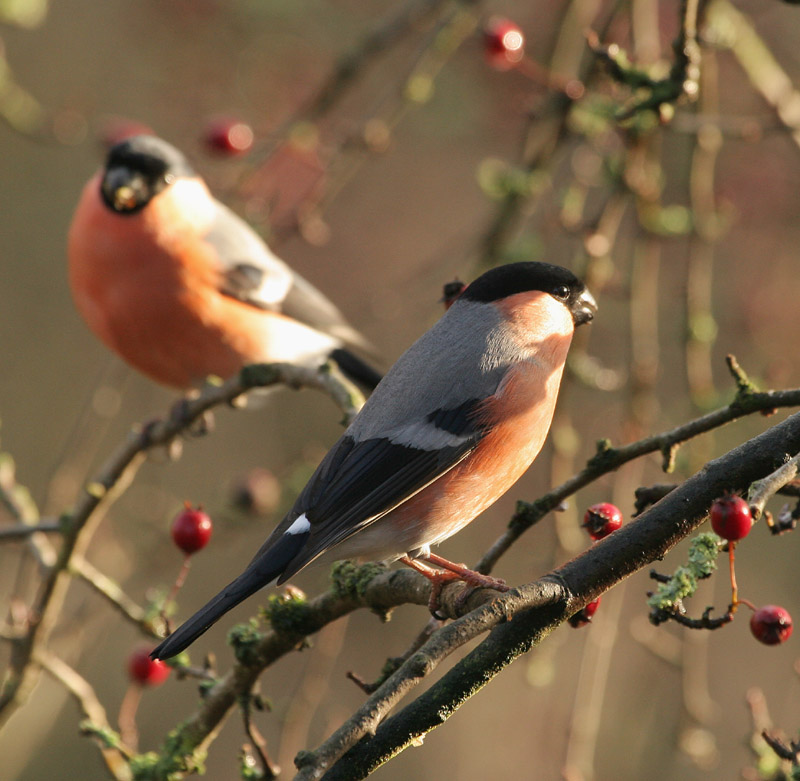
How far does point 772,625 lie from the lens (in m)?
1.85

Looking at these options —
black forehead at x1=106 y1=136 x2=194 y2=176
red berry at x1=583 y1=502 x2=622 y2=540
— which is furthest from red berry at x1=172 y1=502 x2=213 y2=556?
black forehead at x1=106 y1=136 x2=194 y2=176

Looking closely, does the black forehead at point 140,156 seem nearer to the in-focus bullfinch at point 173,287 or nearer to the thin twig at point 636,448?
the in-focus bullfinch at point 173,287

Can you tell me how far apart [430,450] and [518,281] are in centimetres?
55

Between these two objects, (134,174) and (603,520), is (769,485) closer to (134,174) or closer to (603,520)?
(603,520)

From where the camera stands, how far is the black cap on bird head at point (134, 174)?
409cm

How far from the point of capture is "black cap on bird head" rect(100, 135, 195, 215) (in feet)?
13.4

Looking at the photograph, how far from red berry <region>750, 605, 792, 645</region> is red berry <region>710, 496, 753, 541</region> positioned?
1.51 feet

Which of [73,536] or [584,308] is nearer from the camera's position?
[584,308]

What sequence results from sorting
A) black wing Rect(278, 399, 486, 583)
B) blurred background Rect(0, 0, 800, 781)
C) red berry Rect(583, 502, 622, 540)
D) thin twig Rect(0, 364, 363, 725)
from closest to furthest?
red berry Rect(583, 502, 622, 540) → black wing Rect(278, 399, 486, 583) → thin twig Rect(0, 364, 363, 725) → blurred background Rect(0, 0, 800, 781)

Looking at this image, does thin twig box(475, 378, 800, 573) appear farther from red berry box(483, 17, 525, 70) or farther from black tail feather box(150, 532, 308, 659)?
red berry box(483, 17, 525, 70)

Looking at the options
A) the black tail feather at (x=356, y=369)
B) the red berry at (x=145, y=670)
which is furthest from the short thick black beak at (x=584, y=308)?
the red berry at (x=145, y=670)

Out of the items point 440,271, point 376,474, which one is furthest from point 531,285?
point 440,271

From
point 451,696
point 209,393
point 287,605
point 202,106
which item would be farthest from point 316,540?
point 202,106

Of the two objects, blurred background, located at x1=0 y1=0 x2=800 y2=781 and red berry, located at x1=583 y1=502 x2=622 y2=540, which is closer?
red berry, located at x1=583 y1=502 x2=622 y2=540
